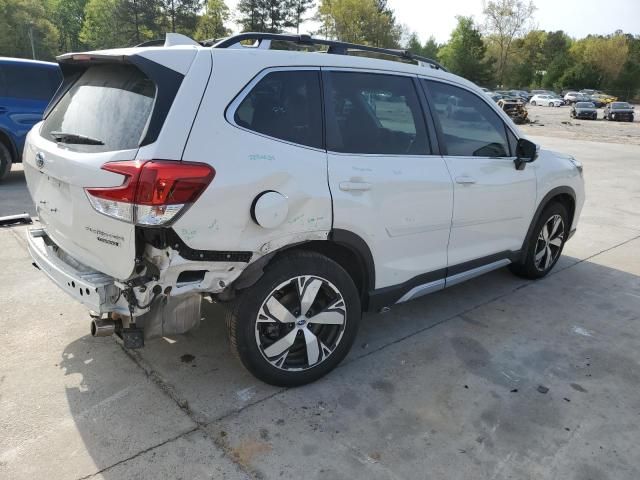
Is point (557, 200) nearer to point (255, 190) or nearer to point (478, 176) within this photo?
point (478, 176)

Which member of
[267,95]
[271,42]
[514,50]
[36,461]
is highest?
[514,50]

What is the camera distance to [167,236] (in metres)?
2.39

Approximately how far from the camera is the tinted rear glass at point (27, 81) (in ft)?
26.6

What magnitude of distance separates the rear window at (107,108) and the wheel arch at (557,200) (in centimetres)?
345

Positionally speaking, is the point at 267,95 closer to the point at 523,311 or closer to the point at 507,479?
the point at 507,479

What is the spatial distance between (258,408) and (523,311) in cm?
255

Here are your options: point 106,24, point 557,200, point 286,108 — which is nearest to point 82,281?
point 286,108

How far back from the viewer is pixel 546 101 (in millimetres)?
59969

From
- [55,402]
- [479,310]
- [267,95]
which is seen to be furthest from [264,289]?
[479,310]

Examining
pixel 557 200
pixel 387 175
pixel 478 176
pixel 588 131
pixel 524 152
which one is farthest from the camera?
pixel 588 131

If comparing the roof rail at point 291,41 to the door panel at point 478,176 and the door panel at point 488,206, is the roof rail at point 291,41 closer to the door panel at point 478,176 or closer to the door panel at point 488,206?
the door panel at point 478,176

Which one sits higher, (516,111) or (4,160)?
(516,111)

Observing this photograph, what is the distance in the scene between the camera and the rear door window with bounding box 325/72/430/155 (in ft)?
9.84

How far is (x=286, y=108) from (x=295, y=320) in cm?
120
